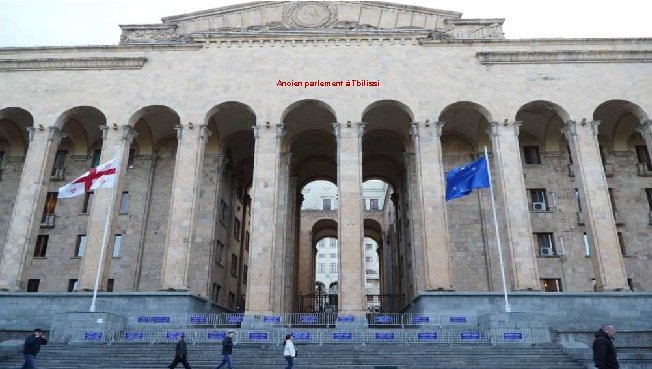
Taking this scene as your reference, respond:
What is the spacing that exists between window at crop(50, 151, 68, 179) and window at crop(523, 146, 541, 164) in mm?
31421

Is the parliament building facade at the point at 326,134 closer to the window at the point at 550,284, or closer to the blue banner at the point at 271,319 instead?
the window at the point at 550,284

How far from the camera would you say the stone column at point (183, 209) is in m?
24.1

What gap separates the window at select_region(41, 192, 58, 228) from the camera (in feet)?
99.7

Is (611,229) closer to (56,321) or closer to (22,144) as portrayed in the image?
(56,321)

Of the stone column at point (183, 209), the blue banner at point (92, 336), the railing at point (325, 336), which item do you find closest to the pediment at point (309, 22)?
the stone column at point (183, 209)

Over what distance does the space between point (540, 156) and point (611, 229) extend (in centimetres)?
845

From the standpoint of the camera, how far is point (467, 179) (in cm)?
2275

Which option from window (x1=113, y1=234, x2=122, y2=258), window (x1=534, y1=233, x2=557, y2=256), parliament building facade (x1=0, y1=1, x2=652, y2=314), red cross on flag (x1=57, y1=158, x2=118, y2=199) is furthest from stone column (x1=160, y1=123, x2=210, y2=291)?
window (x1=534, y1=233, x2=557, y2=256)

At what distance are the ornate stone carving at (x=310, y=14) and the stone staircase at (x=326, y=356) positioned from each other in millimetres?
20333

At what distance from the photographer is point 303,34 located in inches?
1153

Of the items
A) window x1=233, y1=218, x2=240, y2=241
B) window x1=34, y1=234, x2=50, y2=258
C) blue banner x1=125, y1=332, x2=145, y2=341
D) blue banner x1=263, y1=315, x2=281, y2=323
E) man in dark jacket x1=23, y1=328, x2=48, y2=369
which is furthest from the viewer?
window x1=233, y1=218, x2=240, y2=241

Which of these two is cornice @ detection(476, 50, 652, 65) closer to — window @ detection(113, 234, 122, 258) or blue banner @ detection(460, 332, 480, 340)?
blue banner @ detection(460, 332, 480, 340)

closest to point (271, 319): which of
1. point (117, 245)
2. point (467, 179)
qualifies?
point (467, 179)

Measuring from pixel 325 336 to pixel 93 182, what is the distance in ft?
43.1
